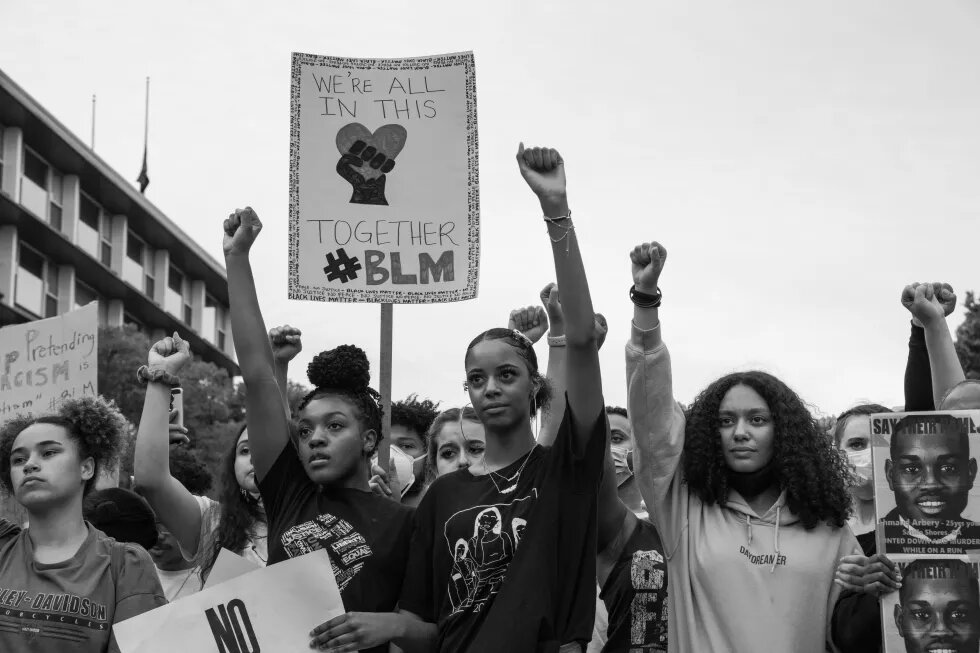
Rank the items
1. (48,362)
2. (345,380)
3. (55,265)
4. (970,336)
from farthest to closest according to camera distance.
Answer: (55,265) → (970,336) → (48,362) → (345,380)

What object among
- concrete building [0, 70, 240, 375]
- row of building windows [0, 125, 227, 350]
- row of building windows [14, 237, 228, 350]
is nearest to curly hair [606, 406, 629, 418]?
row of building windows [14, 237, 228, 350]

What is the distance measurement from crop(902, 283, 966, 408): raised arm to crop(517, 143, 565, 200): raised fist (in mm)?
1610

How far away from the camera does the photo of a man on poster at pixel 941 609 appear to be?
389 cm

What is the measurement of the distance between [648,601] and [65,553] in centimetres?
204

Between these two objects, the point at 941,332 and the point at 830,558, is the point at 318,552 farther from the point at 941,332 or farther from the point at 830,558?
the point at 941,332

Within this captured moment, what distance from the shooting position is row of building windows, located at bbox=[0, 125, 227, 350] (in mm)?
36438

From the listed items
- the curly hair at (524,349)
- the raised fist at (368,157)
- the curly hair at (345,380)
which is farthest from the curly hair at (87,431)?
the raised fist at (368,157)

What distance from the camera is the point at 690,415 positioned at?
4.68m

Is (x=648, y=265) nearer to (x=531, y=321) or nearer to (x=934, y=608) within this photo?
(x=531, y=321)

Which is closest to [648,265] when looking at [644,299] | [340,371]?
[644,299]

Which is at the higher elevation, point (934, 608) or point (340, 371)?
point (340, 371)

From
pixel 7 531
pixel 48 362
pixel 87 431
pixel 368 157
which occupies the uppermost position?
pixel 368 157

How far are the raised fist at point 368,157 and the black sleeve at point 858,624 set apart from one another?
3002 millimetres

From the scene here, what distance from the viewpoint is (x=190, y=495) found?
528cm
